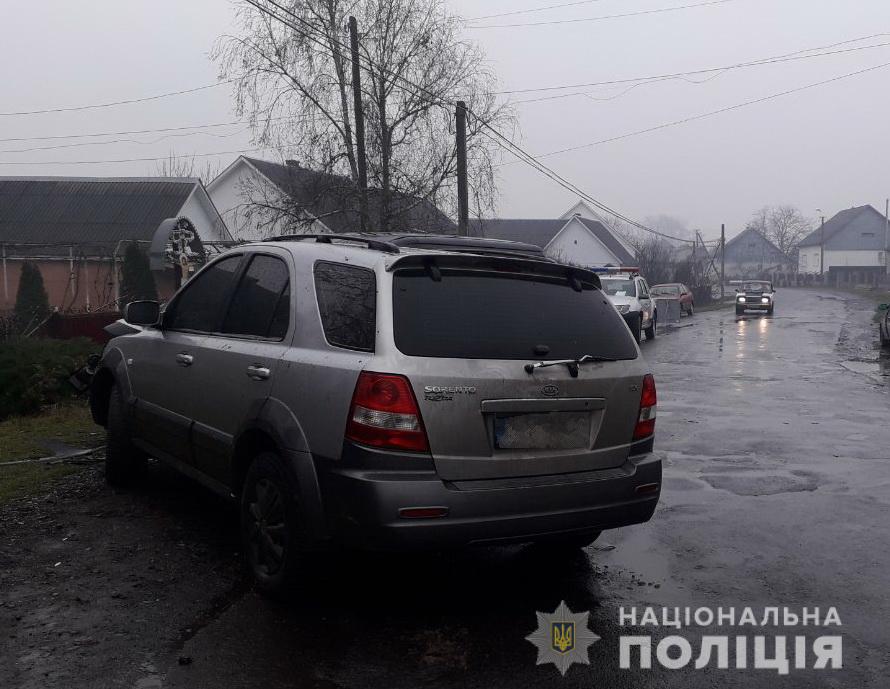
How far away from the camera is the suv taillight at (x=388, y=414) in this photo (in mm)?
3990

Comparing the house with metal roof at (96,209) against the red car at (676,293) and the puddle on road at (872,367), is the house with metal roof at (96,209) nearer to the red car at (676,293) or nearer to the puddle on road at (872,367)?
the red car at (676,293)

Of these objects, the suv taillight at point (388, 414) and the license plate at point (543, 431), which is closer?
the suv taillight at point (388, 414)

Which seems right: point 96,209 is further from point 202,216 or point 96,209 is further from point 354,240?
point 354,240

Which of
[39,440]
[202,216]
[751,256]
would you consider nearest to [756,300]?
[202,216]

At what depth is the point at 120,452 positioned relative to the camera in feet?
21.7

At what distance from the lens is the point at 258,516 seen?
464 cm

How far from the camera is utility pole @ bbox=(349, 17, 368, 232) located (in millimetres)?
22656

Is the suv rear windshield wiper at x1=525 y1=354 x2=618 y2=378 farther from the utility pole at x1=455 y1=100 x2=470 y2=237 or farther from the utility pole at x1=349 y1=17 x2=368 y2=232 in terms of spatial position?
the utility pole at x1=455 y1=100 x2=470 y2=237

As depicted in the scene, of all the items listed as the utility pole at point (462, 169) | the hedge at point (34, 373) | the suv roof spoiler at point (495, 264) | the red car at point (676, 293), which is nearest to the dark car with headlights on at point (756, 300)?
the red car at point (676, 293)

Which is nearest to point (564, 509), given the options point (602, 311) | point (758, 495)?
point (602, 311)

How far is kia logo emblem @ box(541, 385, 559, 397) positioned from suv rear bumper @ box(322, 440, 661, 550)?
1.29 ft

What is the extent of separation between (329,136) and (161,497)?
1883cm

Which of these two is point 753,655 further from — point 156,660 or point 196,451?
point 196,451

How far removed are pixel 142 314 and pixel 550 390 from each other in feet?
10.2
